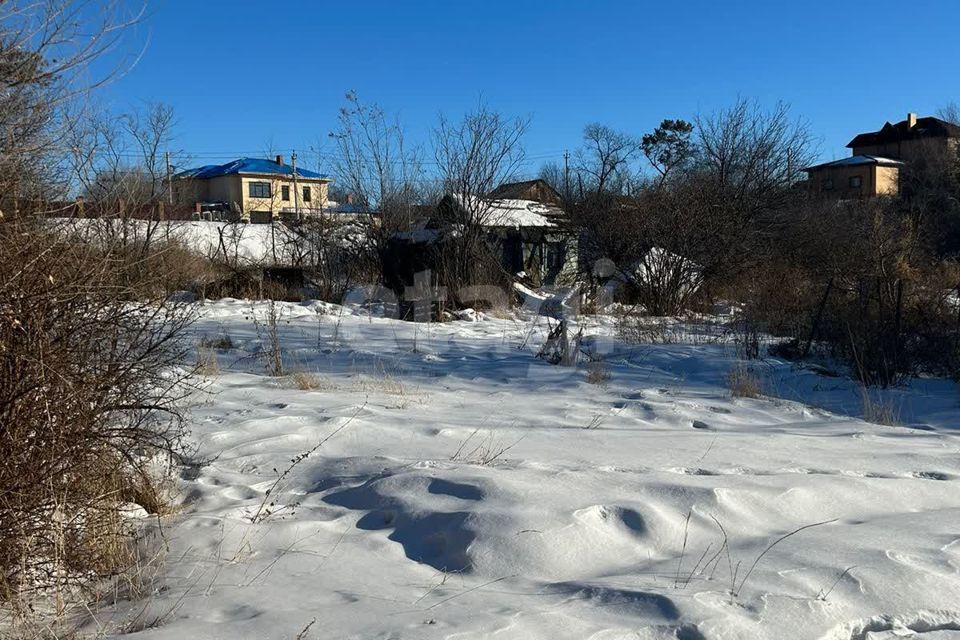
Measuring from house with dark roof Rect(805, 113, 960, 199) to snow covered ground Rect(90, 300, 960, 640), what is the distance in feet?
135

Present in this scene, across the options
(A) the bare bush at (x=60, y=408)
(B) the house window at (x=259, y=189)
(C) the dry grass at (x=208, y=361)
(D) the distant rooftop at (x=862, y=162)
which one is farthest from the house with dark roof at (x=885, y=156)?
(A) the bare bush at (x=60, y=408)

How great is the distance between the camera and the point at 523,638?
2.71 m

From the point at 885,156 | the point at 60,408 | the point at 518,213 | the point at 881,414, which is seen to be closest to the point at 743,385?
the point at 881,414

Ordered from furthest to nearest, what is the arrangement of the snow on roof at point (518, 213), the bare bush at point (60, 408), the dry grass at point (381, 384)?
1. the snow on roof at point (518, 213)
2. the dry grass at point (381, 384)
3. the bare bush at point (60, 408)

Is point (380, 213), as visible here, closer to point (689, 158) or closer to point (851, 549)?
point (851, 549)

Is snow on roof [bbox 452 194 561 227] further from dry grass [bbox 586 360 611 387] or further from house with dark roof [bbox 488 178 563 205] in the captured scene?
dry grass [bbox 586 360 611 387]

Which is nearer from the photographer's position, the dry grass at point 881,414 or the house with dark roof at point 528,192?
the dry grass at point 881,414

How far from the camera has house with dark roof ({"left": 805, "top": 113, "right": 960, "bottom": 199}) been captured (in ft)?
149

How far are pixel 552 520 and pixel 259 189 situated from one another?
51.8 m

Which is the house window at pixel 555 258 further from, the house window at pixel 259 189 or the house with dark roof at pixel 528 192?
the house window at pixel 259 189

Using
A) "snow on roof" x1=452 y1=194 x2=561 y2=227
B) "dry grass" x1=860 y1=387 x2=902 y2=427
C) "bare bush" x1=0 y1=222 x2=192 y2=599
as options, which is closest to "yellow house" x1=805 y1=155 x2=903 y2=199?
"snow on roof" x1=452 y1=194 x2=561 y2=227

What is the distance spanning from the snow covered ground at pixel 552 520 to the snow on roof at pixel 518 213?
1081 cm

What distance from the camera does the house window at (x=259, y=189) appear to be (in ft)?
170

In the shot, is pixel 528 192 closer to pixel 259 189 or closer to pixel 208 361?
pixel 208 361
